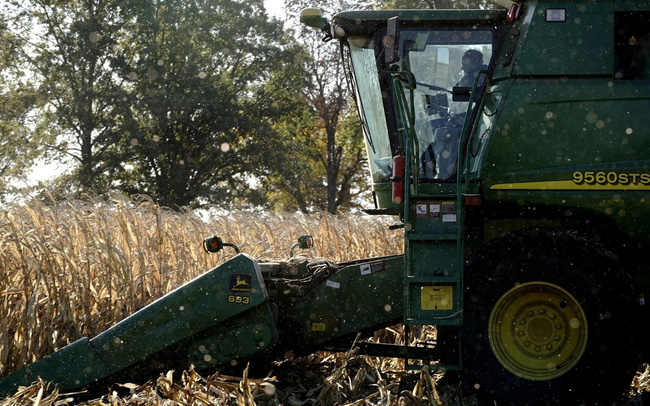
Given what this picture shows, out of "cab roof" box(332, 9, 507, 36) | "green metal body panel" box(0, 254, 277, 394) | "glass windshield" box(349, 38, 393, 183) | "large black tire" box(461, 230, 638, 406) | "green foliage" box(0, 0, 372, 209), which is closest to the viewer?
"large black tire" box(461, 230, 638, 406)

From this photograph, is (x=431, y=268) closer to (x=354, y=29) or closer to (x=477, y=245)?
(x=477, y=245)

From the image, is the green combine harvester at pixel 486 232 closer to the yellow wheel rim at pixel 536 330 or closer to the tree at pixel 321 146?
the yellow wheel rim at pixel 536 330

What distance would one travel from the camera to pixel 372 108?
5.45 metres

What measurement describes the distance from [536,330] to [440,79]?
5.49 feet

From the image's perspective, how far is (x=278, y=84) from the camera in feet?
107

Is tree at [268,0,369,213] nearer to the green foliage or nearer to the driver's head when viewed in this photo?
the green foliage

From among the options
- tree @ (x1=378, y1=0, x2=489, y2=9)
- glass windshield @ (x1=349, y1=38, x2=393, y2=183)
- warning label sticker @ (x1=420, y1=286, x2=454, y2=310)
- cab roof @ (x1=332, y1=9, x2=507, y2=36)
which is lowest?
warning label sticker @ (x1=420, y1=286, x2=454, y2=310)

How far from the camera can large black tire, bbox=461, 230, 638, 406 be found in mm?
4648

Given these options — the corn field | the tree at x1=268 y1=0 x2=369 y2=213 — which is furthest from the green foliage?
the corn field

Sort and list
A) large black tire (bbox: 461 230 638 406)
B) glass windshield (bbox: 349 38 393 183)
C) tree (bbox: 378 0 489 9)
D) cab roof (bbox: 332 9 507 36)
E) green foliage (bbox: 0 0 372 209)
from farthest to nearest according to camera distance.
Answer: green foliage (bbox: 0 0 372 209)
tree (bbox: 378 0 489 9)
glass windshield (bbox: 349 38 393 183)
cab roof (bbox: 332 9 507 36)
large black tire (bbox: 461 230 638 406)

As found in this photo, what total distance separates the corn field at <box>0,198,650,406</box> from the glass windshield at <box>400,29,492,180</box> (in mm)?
1345

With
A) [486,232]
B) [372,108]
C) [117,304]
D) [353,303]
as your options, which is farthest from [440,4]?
[353,303]

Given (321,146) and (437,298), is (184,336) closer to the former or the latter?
(437,298)

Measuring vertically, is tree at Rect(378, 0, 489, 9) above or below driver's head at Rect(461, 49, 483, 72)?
above
